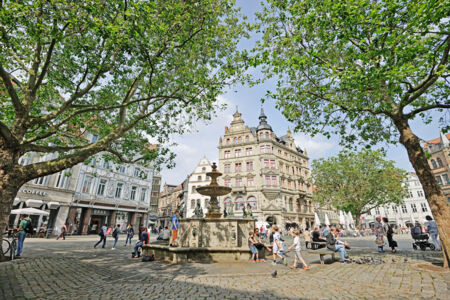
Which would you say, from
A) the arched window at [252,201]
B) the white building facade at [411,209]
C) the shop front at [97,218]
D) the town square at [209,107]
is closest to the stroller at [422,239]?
the town square at [209,107]

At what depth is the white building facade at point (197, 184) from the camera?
42156mm

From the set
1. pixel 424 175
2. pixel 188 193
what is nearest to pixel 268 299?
pixel 424 175

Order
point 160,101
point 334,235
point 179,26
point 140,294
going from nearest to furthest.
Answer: point 140,294, point 179,26, point 334,235, point 160,101

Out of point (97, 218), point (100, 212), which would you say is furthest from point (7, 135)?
point (97, 218)

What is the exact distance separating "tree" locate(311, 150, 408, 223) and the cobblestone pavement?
75.9 ft

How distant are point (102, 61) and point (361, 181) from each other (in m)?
31.8

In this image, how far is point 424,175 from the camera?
7246 mm

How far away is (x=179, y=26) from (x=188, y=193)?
38348 millimetres

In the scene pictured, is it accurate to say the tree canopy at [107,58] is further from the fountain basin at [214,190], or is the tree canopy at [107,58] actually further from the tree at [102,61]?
the fountain basin at [214,190]

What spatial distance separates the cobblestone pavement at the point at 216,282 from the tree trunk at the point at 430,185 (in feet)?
3.92

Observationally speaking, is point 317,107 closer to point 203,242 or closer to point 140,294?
point 203,242

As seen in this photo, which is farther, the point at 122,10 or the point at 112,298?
the point at 122,10

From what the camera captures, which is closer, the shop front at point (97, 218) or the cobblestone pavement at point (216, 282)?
the cobblestone pavement at point (216, 282)

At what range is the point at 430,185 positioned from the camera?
7.14m
